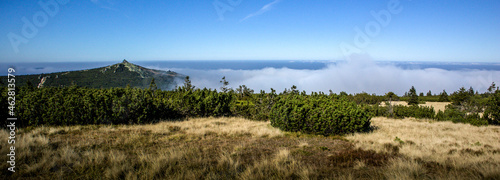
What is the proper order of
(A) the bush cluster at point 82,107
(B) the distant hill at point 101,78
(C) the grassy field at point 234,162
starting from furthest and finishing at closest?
1. (B) the distant hill at point 101,78
2. (A) the bush cluster at point 82,107
3. (C) the grassy field at point 234,162

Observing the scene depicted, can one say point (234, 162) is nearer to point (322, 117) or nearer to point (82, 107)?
point (322, 117)

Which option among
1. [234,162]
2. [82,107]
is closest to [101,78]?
[82,107]

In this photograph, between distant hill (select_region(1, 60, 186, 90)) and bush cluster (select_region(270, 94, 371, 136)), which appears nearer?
bush cluster (select_region(270, 94, 371, 136))

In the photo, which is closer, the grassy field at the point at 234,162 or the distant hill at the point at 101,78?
the grassy field at the point at 234,162

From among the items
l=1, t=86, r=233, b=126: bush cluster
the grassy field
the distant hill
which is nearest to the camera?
the grassy field

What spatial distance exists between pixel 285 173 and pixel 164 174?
110 inches

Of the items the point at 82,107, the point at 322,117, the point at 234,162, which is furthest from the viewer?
the point at 82,107

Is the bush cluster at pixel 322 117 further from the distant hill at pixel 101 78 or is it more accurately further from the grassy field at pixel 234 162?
the distant hill at pixel 101 78

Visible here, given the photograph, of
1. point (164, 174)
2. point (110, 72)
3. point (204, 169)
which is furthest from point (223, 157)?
point (110, 72)

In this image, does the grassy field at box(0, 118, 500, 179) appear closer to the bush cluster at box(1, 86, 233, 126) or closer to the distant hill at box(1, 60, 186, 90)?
the bush cluster at box(1, 86, 233, 126)

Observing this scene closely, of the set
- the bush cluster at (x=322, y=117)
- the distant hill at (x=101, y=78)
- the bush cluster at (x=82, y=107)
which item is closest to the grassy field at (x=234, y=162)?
the bush cluster at (x=322, y=117)

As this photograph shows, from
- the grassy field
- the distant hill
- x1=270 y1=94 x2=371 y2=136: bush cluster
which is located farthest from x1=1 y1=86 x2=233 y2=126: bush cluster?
the distant hill

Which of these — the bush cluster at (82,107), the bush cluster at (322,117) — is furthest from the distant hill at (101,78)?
the bush cluster at (322,117)

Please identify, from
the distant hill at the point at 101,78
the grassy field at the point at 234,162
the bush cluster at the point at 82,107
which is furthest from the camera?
the distant hill at the point at 101,78
